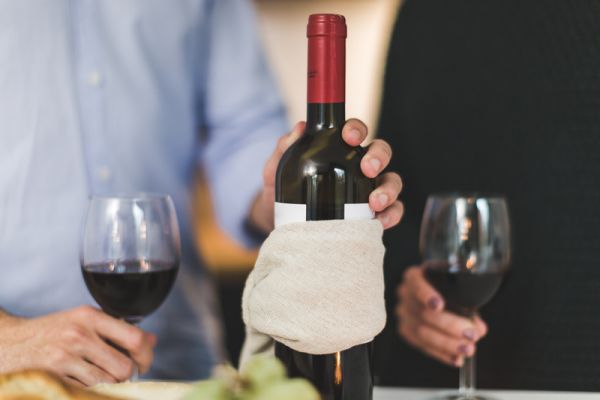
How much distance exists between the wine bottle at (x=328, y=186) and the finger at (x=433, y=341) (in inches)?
8.4

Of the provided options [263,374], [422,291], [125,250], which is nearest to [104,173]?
[125,250]

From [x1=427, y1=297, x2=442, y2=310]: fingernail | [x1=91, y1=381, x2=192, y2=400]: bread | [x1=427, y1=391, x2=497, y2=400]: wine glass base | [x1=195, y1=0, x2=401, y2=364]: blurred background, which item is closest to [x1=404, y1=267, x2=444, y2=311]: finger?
[x1=427, y1=297, x2=442, y2=310]: fingernail

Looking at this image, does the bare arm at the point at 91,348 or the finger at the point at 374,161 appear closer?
the finger at the point at 374,161

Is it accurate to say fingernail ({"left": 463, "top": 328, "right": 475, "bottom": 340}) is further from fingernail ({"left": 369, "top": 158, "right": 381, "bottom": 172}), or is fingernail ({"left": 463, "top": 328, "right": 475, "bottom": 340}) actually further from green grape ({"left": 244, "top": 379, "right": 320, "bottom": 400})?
green grape ({"left": 244, "top": 379, "right": 320, "bottom": 400})

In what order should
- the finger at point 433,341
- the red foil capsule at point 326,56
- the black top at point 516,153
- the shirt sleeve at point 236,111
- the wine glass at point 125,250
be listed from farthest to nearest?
the shirt sleeve at point 236,111
the black top at point 516,153
the finger at point 433,341
the wine glass at point 125,250
the red foil capsule at point 326,56

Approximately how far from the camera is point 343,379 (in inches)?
27.7

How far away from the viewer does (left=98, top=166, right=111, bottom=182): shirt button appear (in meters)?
1.17

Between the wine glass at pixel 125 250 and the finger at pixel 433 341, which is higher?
the wine glass at pixel 125 250

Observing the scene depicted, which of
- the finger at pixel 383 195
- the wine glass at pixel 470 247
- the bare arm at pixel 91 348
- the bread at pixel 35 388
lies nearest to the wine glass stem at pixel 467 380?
the wine glass at pixel 470 247

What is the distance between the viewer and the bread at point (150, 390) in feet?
1.84

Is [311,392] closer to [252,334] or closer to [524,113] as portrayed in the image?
[252,334]

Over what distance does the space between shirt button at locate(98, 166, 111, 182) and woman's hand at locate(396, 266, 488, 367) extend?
0.51 meters

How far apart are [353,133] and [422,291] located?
0.33m

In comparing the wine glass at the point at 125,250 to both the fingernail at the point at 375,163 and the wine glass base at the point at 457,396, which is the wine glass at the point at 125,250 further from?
the wine glass base at the point at 457,396
